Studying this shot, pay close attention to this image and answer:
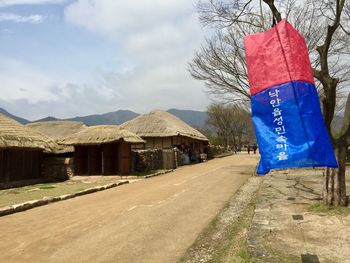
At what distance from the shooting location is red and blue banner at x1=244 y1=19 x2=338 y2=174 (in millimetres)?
4293

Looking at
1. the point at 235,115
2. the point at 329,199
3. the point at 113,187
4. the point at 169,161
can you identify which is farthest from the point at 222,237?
the point at 235,115

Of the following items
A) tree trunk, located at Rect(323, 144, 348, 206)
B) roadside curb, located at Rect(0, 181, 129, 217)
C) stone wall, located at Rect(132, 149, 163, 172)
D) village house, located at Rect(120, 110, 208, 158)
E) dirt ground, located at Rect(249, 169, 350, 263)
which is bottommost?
A: dirt ground, located at Rect(249, 169, 350, 263)

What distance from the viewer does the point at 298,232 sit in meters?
6.65

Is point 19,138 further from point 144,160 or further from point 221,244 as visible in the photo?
point 221,244

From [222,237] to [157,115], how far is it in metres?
29.3

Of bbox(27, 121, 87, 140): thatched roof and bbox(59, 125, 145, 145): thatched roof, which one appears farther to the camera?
bbox(27, 121, 87, 140): thatched roof

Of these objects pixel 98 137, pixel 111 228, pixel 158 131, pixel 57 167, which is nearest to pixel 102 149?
pixel 98 137

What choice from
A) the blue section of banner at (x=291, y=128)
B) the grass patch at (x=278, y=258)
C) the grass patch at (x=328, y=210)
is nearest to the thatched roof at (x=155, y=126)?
the grass patch at (x=328, y=210)

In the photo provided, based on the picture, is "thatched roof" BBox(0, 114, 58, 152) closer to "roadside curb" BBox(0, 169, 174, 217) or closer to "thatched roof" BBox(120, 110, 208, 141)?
"roadside curb" BBox(0, 169, 174, 217)

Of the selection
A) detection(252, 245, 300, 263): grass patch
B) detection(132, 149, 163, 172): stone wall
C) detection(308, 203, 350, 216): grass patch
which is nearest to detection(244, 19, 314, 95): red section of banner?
detection(252, 245, 300, 263): grass patch

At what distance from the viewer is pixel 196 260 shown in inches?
239

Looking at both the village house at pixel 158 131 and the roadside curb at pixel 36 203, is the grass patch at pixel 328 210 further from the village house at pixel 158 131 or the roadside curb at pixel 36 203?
the village house at pixel 158 131

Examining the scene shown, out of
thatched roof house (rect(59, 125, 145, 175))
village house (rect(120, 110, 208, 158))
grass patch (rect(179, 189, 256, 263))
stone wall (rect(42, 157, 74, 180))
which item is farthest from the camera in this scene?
village house (rect(120, 110, 208, 158))

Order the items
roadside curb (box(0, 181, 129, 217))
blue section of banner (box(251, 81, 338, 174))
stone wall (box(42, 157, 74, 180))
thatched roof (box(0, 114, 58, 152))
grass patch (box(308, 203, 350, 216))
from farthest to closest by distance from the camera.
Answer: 1. stone wall (box(42, 157, 74, 180))
2. thatched roof (box(0, 114, 58, 152))
3. roadside curb (box(0, 181, 129, 217))
4. grass patch (box(308, 203, 350, 216))
5. blue section of banner (box(251, 81, 338, 174))
